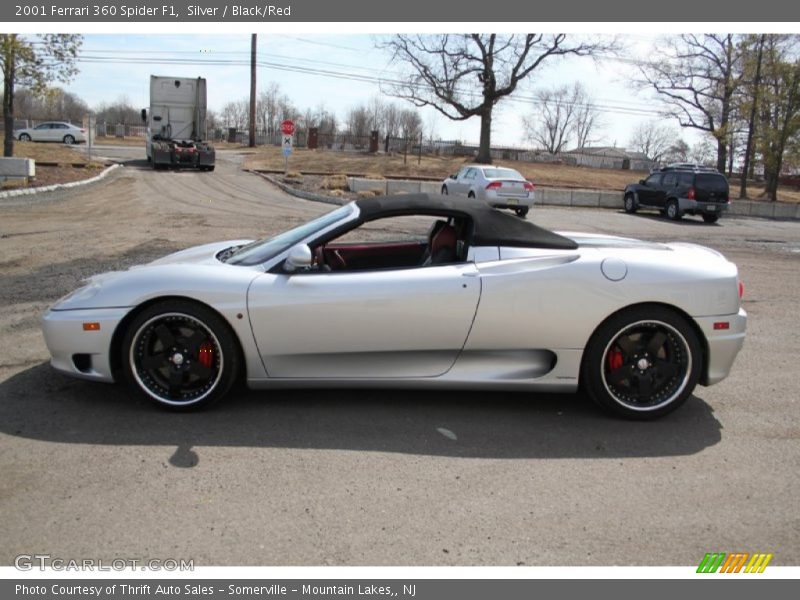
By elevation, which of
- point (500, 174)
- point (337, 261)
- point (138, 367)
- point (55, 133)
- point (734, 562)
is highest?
point (55, 133)

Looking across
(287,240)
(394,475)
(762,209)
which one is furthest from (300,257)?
(762,209)

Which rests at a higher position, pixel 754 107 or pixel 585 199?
pixel 754 107

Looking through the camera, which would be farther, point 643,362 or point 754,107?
point 754,107

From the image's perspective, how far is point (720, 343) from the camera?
13.8 feet

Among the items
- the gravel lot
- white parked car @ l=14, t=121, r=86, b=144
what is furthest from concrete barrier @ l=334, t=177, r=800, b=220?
white parked car @ l=14, t=121, r=86, b=144

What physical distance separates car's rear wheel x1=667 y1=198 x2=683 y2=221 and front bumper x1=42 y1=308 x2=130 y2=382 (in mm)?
20911

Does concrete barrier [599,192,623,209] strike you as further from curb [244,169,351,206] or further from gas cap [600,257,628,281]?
gas cap [600,257,628,281]

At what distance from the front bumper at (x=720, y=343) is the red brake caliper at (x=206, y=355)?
305 centimetres

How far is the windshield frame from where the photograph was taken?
4.36m

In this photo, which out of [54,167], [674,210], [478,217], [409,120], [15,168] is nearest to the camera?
[478,217]

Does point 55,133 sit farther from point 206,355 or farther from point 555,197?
point 206,355

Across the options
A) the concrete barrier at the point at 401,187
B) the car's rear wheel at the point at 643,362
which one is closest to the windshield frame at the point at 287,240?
the car's rear wheel at the point at 643,362

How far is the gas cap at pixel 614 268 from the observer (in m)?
4.18

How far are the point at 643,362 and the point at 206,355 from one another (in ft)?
8.99
